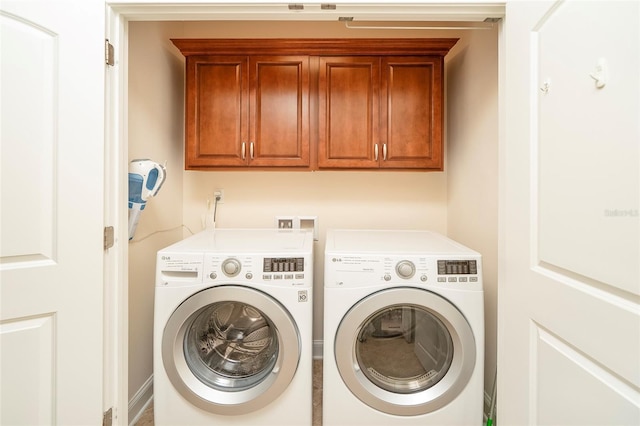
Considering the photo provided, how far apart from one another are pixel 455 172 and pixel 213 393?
6.18ft

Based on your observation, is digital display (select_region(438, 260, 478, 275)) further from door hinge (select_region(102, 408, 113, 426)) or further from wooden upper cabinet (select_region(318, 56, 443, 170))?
door hinge (select_region(102, 408, 113, 426))

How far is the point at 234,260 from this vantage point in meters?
1.27

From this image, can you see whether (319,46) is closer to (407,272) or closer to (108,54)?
(108,54)

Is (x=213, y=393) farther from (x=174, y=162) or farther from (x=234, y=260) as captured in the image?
(x=174, y=162)

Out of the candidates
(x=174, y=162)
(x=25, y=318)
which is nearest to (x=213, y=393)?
(x=25, y=318)

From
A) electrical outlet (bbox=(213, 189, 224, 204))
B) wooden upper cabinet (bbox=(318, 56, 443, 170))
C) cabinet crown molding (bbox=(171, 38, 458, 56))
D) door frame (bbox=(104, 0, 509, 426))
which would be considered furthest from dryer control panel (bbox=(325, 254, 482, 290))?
cabinet crown molding (bbox=(171, 38, 458, 56))

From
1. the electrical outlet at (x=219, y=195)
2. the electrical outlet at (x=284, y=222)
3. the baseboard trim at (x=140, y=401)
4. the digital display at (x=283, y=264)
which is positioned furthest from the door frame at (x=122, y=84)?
the electrical outlet at (x=284, y=222)

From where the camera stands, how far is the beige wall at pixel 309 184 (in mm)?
1565

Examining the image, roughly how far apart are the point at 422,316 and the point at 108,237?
4.41 feet

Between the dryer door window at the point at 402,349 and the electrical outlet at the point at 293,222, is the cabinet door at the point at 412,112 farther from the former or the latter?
the dryer door window at the point at 402,349

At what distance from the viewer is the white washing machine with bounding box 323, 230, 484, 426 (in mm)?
1246

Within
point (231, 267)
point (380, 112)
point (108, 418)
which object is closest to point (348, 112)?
point (380, 112)

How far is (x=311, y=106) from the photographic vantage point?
5.96ft

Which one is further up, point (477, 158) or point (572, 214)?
point (477, 158)
